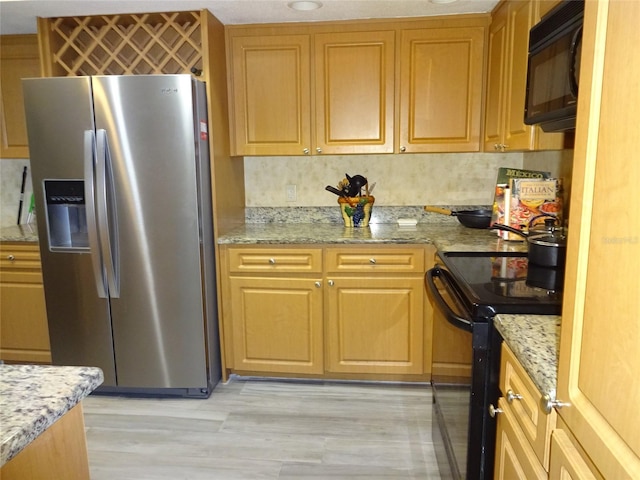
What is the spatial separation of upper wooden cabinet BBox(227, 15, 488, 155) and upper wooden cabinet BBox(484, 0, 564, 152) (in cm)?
11

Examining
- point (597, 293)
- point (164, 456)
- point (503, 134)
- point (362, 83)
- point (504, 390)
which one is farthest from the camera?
point (362, 83)

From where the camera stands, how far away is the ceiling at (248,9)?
7.37ft

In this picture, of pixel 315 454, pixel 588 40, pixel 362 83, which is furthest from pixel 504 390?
pixel 362 83

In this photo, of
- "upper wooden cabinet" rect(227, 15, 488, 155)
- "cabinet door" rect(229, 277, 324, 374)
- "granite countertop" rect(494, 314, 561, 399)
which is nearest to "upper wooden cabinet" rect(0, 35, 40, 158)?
"upper wooden cabinet" rect(227, 15, 488, 155)

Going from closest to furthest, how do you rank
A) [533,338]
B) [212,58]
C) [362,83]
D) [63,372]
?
[63,372]
[533,338]
[212,58]
[362,83]

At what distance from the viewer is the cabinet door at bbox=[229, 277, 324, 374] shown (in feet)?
8.26

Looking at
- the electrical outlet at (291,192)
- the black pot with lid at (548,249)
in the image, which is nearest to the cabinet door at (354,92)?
the electrical outlet at (291,192)

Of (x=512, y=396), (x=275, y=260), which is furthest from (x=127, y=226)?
(x=512, y=396)

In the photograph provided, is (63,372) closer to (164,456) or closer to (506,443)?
(506,443)

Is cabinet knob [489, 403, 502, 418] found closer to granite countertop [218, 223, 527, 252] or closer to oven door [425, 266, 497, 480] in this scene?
oven door [425, 266, 497, 480]

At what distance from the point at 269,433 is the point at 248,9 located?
206cm

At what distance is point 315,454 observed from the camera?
6.63 feet

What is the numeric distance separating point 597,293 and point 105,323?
2.34m

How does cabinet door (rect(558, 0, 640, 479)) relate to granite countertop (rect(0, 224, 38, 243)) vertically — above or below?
above
